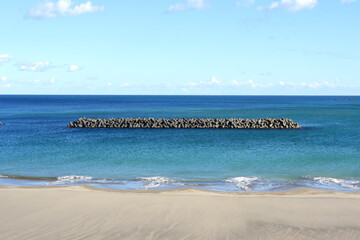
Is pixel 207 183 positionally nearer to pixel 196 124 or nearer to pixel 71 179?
pixel 71 179

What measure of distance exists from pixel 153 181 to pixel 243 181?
4.68 m

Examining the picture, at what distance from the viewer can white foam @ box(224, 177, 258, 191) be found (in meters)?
17.9

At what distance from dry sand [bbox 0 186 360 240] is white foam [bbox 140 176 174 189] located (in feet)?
6.65

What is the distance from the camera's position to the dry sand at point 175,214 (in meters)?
11.6

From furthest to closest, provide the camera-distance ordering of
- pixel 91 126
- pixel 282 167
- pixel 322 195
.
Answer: pixel 91 126, pixel 282 167, pixel 322 195

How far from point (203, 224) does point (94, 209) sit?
425 centimetres

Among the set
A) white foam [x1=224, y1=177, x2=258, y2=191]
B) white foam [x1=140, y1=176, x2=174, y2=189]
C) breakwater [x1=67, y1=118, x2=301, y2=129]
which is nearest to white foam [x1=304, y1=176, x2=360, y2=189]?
white foam [x1=224, y1=177, x2=258, y2=191]

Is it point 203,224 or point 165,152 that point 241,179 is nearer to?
point 203,224

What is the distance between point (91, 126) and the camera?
49344 mm

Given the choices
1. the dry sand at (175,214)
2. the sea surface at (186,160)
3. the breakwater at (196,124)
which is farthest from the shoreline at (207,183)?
the breakwater at (196,124)

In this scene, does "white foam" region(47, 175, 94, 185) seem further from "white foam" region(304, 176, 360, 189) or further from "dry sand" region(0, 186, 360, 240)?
"white foam" region(304, 176, 360, 189)

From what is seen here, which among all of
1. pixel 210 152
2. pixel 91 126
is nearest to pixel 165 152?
pixel 210 152

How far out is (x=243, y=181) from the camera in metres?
19.2

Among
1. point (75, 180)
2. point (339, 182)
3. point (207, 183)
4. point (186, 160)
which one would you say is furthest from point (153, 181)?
point (339, 182)
